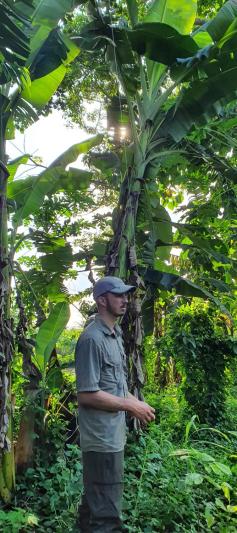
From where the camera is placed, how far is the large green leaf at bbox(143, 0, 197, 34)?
536cm

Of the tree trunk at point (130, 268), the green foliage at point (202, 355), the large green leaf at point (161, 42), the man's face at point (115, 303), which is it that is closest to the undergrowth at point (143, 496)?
the tree trunk at point (130, 268)

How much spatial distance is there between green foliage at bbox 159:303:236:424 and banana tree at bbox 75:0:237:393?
136cm

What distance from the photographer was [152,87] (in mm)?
5605

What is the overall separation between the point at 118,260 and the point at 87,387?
2.66 m

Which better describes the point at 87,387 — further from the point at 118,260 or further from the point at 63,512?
the point at 118,260

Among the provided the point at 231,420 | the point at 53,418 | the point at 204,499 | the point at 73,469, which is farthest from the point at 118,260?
the point at 231,420

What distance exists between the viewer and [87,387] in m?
2.55

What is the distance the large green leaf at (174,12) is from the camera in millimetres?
5355

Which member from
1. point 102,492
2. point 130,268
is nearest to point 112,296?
point 102,492

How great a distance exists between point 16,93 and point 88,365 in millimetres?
2942

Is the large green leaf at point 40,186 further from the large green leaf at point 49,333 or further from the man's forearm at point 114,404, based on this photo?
the man's forearm at point 114,404

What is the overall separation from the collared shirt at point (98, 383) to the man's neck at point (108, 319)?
0.07 meters

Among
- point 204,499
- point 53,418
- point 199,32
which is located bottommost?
point 204,499

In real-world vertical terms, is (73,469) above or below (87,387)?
below
